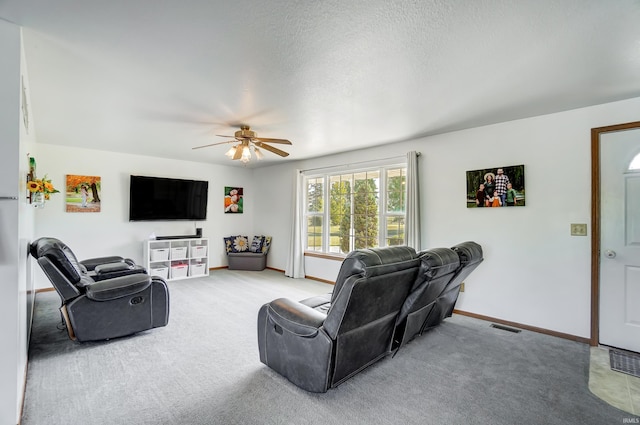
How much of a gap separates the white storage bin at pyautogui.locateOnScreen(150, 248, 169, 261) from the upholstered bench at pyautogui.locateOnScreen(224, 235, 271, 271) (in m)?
1.36

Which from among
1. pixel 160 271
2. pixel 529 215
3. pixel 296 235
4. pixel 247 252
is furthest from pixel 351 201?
pixel 160 271

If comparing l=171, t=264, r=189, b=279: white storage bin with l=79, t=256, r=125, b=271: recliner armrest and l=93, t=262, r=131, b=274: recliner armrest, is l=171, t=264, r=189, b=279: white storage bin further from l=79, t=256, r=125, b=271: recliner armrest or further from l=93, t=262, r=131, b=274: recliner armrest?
l=93, t=262, r=131, b=274: recliner armrest

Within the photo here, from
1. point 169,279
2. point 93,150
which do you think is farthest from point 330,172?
point 93,150

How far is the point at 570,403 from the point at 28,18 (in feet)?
13.7

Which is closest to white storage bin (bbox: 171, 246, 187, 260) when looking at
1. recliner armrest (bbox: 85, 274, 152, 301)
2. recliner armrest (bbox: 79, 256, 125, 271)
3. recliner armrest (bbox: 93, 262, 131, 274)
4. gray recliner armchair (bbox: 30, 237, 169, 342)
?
recliner armrest (bbox: 79, 256, 125, 271)

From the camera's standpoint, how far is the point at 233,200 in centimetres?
714

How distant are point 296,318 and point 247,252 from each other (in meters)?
4.92

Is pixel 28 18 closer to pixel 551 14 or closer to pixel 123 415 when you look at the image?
pixel 123 415

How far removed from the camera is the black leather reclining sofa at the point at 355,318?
195 cm

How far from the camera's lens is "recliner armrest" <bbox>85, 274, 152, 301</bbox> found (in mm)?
2850

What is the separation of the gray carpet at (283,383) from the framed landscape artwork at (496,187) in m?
1.47

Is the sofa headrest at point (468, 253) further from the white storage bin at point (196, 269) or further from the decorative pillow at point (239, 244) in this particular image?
the decorative pillow at point (239, 244)

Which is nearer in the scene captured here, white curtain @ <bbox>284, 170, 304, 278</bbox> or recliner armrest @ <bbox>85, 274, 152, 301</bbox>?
recliner armrest @ <bbox>85, 274, 152, 301</bbox>

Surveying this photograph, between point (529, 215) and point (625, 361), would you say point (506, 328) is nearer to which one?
point (625, 361)
